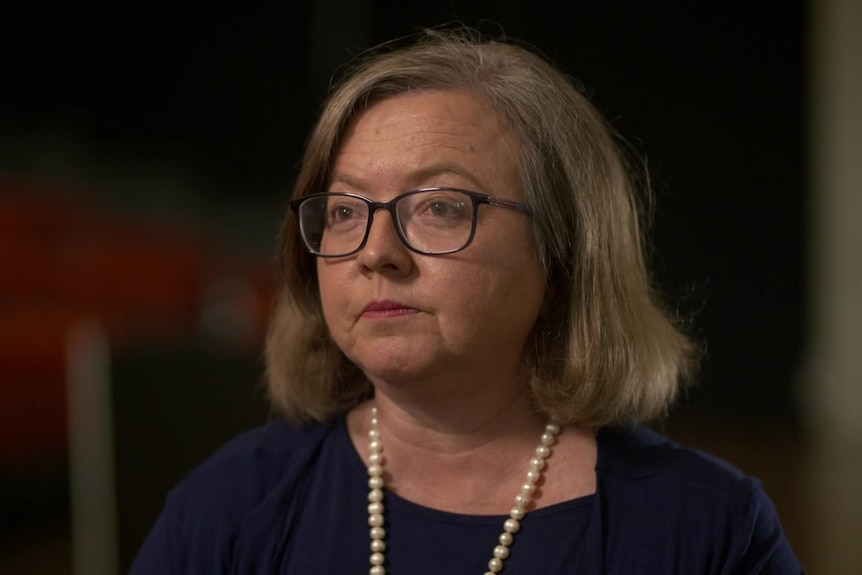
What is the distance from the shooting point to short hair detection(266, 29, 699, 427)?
54.8 inches

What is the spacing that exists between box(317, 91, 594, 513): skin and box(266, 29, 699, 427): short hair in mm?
29

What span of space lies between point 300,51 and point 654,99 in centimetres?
147

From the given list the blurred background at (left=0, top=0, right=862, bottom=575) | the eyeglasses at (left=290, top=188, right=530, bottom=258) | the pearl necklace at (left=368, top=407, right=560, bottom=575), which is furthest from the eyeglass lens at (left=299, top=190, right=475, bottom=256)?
the blurred background at (left=0, top=0, right=862, bottom=575)

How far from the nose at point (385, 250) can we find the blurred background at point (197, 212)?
1.20 metres

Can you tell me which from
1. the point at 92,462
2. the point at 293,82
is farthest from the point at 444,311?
the point at 293,82

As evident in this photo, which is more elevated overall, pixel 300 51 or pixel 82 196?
A: pixel 300 51

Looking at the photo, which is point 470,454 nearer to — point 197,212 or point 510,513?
point 510,513

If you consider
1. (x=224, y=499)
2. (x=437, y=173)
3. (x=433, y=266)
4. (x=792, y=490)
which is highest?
(x=437, y=173)

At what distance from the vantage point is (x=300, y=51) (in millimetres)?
3402

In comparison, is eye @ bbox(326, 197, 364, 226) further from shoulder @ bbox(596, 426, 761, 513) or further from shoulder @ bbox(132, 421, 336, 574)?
shoulder @ bbox(596, 426, 761, 513)

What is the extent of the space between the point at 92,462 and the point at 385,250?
1611mm

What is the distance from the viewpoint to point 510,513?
4.47 ft

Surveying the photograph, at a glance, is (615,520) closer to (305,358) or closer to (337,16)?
(305,358)

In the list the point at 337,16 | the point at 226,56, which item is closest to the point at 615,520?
the point at 337,16
